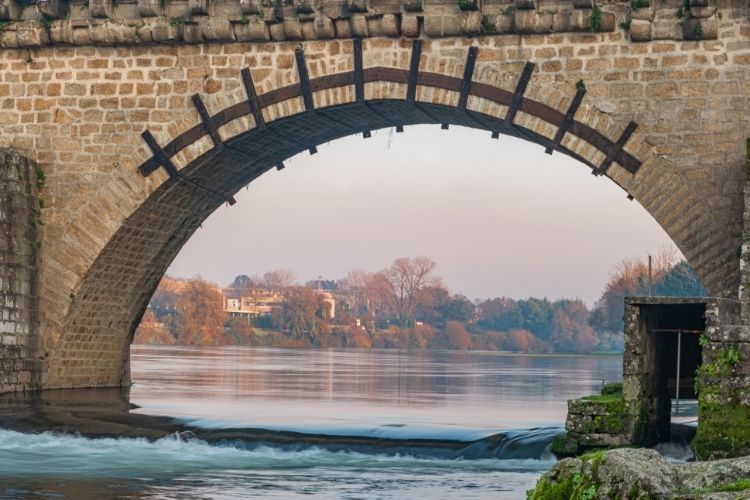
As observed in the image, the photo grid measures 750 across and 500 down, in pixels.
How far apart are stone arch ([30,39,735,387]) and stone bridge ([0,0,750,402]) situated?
0.11 feet

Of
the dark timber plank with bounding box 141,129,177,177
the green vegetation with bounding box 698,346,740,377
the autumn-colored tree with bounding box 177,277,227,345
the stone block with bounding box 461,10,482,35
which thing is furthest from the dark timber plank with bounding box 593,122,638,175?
the autumn-colored tree with bounding box 177,277,227,345

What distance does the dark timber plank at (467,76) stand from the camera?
2150 centimetres

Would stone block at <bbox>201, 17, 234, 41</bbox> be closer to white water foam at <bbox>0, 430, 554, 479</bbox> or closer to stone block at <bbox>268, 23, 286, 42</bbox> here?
stone block at <bbox>268, 23, 286, 42</bbox>

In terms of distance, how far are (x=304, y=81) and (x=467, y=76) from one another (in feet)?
8.99

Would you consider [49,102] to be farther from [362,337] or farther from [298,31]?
[362,337]

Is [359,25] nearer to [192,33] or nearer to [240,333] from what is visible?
[192,33]

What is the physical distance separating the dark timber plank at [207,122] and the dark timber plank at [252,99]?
28.4 inches

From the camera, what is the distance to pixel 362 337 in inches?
4719

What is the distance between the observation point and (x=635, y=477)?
28.6 feet

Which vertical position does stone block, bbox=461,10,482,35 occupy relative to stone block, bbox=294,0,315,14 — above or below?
below

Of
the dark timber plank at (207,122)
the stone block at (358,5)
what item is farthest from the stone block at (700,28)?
the dark timber plank at (207,122)

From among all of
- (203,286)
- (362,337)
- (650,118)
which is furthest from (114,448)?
(362,337)

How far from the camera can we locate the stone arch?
2061cm

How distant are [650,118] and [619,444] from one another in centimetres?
620
